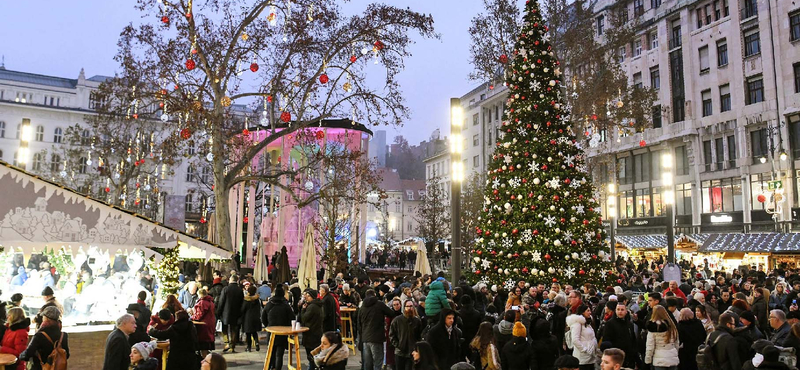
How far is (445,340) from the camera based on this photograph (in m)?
8.21

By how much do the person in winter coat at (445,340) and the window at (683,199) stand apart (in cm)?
3533

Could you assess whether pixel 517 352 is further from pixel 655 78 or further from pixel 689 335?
pixel 655 78

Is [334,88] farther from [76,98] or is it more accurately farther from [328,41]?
[76,98]

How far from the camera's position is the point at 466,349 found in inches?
376

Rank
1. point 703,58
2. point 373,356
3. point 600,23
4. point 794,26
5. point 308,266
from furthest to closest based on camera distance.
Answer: point 600,23
point 703,58
point 794,26
point 308,266
point 373,356

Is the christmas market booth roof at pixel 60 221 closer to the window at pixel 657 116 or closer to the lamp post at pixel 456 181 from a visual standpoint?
the lamp post at pixel 456 181

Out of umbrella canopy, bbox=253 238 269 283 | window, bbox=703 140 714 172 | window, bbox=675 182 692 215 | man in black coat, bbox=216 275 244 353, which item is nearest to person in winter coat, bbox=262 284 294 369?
man in black coat, bbox=216 275 244 353

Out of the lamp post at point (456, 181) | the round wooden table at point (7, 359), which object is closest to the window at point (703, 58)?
the lamp post at point (456, 181)

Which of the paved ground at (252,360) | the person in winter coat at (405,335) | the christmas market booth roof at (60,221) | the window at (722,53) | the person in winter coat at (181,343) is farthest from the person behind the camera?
the window at (722,53)

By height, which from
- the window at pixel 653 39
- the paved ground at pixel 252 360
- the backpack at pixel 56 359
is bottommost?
the paved ground at pixel 252 360

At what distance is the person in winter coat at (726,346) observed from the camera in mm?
6969

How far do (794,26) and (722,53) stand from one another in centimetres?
519

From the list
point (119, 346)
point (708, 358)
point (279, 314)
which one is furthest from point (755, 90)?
point (119, 346)

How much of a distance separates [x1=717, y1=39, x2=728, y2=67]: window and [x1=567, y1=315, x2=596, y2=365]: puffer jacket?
3378cm
